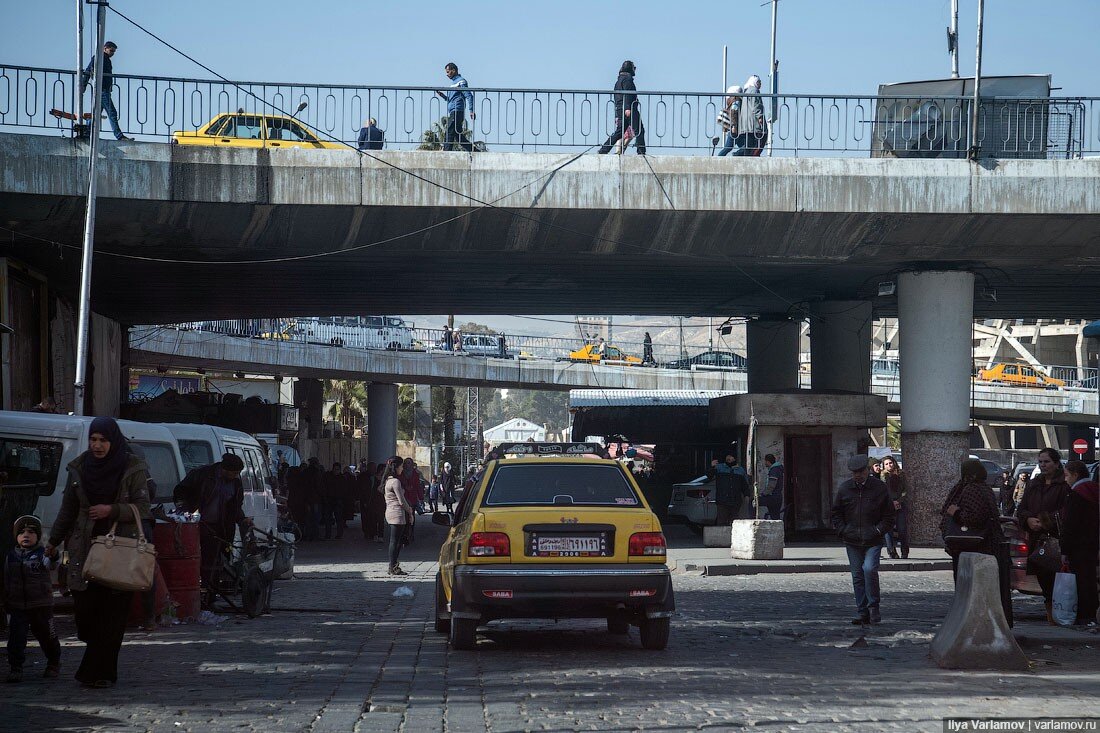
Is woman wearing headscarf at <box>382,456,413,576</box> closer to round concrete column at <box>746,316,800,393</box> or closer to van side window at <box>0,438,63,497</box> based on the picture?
van side window at <box>0,438,63,497</box>

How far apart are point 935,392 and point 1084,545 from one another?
12939 millimetres

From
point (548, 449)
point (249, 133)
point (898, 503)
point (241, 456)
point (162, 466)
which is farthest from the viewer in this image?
point (249, 133)

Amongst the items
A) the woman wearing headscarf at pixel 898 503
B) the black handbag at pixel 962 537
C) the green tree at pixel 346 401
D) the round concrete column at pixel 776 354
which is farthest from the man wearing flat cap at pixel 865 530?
the green tree at pixel 346 401

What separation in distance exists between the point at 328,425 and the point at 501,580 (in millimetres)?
61656

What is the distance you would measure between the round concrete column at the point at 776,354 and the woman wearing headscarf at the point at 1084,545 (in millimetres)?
22565

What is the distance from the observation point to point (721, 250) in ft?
75.0

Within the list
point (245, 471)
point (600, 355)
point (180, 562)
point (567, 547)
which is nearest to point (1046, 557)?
point (567, 547)

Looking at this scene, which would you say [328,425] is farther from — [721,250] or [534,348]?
[721,250]

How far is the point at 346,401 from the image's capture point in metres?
84.7

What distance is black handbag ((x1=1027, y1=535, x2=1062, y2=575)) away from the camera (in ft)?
40.4

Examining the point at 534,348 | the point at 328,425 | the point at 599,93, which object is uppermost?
the point at 599,93

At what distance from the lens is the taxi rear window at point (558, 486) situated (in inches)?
413

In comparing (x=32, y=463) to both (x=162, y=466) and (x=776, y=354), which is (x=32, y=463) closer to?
(x=162, y=466)

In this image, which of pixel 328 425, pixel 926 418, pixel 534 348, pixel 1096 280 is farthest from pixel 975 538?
pixel 328 425
